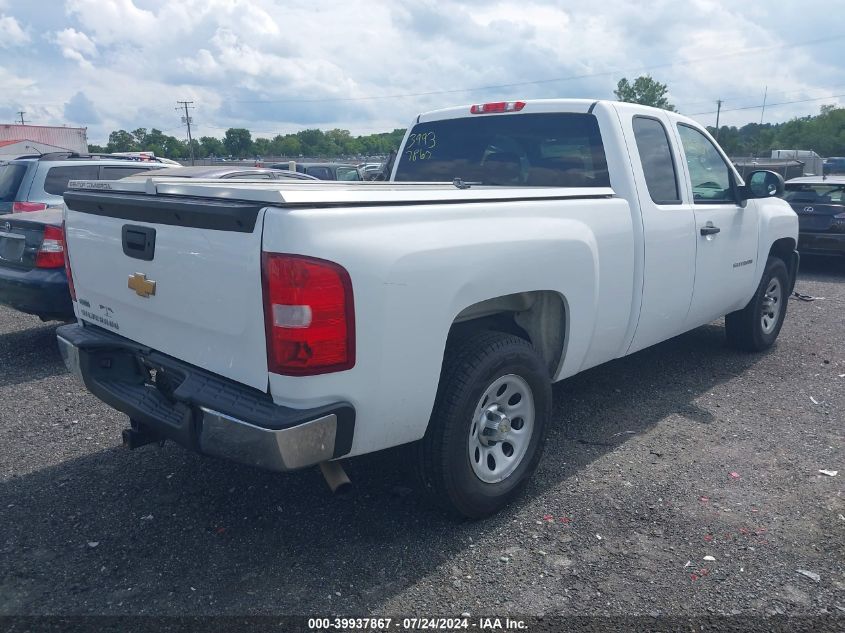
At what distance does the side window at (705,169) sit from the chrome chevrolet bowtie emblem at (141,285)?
361 cm

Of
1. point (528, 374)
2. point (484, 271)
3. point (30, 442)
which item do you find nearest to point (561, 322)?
point (528, 374)

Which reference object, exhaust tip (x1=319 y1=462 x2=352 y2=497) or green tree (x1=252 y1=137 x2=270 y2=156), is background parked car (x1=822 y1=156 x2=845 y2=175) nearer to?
exhaust tip (x1=319 y1=462 x2=352 y2=497)

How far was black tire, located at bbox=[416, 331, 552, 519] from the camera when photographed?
10.3 feet

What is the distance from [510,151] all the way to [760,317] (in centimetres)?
298

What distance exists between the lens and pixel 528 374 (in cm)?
350

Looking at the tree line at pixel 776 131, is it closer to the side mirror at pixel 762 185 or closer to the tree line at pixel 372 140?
the tree line at pixel 372 140

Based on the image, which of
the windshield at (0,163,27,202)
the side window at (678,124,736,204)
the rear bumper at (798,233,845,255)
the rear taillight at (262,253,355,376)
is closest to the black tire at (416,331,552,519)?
the rear taillight at (262,253,355,376)

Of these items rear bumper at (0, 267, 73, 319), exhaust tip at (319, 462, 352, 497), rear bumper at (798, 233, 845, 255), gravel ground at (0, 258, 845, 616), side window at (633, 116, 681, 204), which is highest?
side window at (633, 116, 681, 204)

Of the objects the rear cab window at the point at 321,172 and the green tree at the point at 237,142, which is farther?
the green tree at the point at 237,142

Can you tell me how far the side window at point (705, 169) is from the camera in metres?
5.05

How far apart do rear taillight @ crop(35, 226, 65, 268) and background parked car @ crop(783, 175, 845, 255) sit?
32.8ft

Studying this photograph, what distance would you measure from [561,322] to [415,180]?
190cm

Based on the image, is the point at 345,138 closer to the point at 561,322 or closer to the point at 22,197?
the point at 22,197

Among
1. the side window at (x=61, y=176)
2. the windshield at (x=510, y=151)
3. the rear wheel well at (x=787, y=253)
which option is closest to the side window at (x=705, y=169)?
the windshield at (x=510, y=151)
